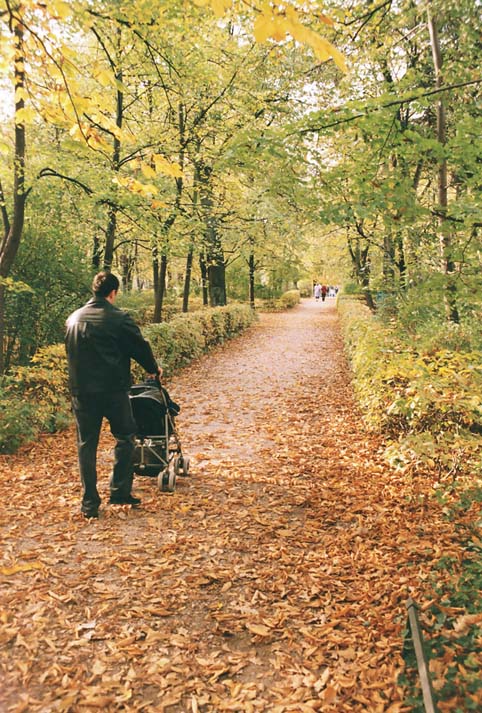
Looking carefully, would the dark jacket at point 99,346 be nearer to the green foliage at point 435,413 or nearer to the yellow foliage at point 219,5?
the yellow foliage at point 219,5

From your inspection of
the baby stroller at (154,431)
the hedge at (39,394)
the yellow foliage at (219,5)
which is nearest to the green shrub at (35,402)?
the hedge at (39,394)

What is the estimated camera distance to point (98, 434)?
4535 mm

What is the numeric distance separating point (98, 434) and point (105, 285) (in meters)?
1.43

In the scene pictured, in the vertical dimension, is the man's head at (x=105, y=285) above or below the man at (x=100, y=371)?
above

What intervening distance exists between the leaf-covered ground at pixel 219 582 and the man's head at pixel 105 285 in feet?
7.10

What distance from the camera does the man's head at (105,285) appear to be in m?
4.50

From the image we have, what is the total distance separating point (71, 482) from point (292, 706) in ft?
12.7

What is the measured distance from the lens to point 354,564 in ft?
12.7

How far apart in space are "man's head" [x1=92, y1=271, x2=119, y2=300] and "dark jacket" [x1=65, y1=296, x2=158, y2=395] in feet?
0.23

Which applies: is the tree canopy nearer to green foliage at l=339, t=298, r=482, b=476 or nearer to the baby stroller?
green foliage at l=339, t=298, r=482, b=476

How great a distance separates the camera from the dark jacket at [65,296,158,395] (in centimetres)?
435

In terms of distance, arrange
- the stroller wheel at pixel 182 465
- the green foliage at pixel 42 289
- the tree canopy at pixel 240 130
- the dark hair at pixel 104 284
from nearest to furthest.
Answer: the tree canopy at pixel 240 130, the dark hair at pixel 104 284, the stroller wheel at pixel 182 465, the green foliage at pixel 42 289

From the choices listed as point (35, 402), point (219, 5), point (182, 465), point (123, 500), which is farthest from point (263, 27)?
point (35, 402)

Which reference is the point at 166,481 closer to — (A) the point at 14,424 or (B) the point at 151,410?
(B) the point at 151,410
